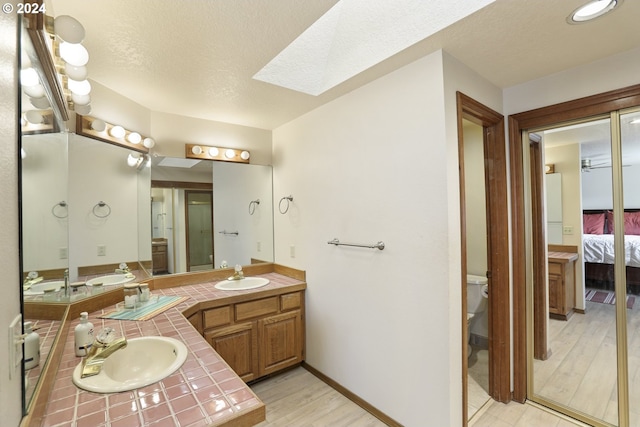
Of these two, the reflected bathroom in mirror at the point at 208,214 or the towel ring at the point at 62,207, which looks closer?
the towel ring at the point at 62,207

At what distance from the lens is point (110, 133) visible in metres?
2.07

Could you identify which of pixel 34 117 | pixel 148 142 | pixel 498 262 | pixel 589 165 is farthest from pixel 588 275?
pixel 148 142

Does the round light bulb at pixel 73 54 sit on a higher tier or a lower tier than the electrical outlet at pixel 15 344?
higher

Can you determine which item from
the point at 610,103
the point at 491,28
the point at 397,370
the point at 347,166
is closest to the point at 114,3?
the point at 347,166

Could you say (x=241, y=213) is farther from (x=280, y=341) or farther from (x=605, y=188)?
(x=605, y=188)

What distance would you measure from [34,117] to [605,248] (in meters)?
3.00

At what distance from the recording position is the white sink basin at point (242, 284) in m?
2.54

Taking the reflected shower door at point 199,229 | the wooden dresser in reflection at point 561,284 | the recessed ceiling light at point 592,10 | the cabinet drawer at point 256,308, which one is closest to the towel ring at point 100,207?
the reflected shower door at point 199,229

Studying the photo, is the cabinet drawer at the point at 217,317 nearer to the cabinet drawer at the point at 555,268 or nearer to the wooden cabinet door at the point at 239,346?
the wooden cabinet door at the point at 239,346

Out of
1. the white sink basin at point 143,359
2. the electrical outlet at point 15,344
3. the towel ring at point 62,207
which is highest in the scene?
the towel ring at point 62,207

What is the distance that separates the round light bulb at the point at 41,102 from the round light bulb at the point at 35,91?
0.04 ft

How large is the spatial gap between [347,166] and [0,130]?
1.84 metres

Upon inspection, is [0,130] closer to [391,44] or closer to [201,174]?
[391,44]

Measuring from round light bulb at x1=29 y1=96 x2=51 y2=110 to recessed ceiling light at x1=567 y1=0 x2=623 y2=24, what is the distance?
218 cm
